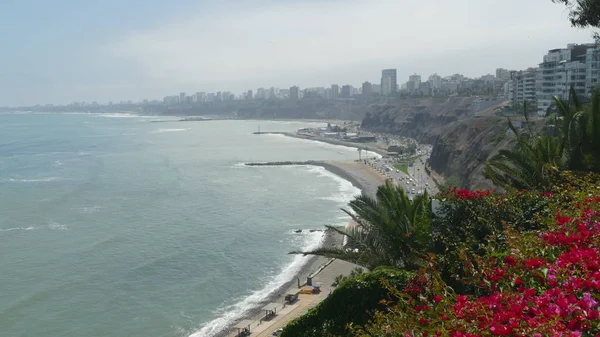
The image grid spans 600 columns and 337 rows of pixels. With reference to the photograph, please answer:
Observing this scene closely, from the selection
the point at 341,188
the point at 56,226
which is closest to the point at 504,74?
the point at 341,188

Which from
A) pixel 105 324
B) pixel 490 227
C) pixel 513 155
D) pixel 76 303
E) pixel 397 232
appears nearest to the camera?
pixel 490 227

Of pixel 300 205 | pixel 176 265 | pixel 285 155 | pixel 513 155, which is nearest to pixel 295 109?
pixel 285 155

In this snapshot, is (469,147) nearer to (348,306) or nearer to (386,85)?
(348,306)

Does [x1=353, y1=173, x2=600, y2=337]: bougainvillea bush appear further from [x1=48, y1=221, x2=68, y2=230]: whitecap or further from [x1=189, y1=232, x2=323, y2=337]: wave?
[x1=48, y1=221, x2=68, y2=230]: whitecap

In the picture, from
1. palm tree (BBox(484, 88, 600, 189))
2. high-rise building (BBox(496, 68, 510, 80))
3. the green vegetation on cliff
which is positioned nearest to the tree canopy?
palm tree (BBox(484, 88, 600, 189))

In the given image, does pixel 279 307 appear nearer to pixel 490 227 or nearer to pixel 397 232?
pixel 397 232
